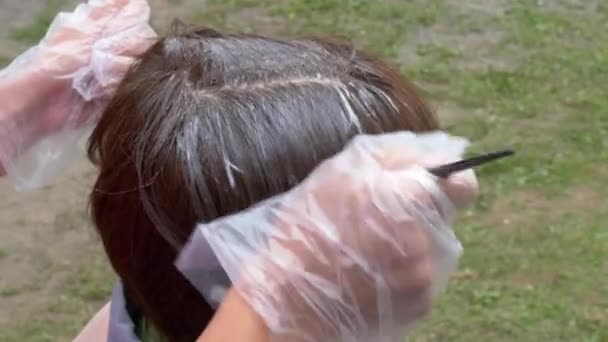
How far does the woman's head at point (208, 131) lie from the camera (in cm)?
126

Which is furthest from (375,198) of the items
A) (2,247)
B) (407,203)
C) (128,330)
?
(2,247)

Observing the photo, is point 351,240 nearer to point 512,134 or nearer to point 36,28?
point 512,134

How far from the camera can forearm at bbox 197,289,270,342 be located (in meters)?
1.12

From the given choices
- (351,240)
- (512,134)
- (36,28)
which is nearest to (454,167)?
(351,240)

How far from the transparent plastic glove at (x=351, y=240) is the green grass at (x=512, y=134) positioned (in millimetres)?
1568

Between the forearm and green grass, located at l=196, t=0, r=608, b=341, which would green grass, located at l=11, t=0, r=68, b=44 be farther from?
the forearm

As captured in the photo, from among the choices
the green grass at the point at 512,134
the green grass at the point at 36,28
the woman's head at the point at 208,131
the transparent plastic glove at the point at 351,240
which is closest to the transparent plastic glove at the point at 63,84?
the woman's head at the point at 208,131

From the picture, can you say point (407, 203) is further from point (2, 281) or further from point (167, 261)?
point (2, 281)

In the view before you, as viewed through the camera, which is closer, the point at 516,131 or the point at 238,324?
the point at 238,324

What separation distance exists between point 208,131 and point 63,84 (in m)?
0.46

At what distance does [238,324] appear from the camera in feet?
3.71

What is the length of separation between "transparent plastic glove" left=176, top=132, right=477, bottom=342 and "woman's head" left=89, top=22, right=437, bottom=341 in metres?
0.12

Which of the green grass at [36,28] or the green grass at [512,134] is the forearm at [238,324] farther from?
the green grass at [36,28]

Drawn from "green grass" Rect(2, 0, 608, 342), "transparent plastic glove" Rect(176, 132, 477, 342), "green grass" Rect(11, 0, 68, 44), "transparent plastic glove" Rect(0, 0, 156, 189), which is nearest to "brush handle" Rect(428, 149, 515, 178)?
"transparent plastic glove" Rect(176, 132, 477, 342)
